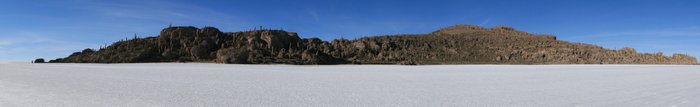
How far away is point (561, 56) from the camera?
27.5 meters

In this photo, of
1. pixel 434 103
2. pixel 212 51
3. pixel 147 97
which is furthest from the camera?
pixel 212 51

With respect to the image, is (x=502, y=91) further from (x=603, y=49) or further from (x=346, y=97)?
(x=603, y=49)

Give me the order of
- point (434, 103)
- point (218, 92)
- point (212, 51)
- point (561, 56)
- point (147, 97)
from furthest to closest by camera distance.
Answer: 1. point (561, 56)
2. point (212, 51)
3. point (218, 92)
4. point (147, 97)
5. point (434, 103)

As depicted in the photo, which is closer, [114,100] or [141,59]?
[114,100]

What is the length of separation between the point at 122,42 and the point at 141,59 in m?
3.20

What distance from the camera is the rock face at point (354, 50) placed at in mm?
22500

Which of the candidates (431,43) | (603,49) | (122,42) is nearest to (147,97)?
(122,42)

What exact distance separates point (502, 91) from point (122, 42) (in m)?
21.5

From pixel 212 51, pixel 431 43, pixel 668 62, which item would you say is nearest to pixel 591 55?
pixel 668 62

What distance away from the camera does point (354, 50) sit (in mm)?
25766

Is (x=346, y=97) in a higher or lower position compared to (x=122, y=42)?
lower

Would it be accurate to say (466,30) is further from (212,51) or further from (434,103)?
(434,103)

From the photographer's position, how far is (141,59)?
22.2 m

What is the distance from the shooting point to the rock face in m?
22.5
